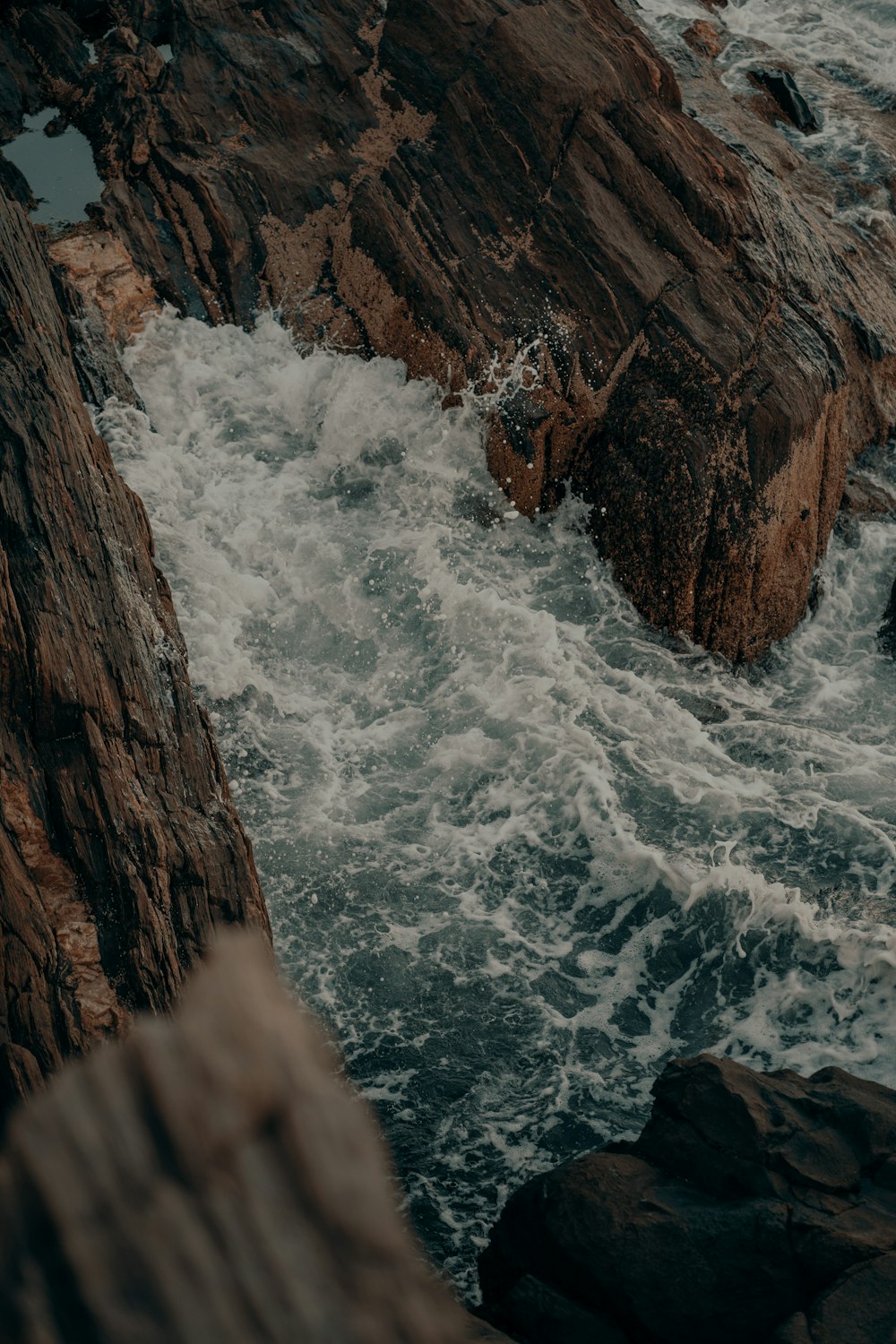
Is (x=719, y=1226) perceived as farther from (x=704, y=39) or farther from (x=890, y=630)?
(x=704, y=39)

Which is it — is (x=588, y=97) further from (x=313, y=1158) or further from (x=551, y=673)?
(x=313, y=1158)

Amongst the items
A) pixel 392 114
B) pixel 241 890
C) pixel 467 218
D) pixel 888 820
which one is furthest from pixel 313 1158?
pixel 392 114

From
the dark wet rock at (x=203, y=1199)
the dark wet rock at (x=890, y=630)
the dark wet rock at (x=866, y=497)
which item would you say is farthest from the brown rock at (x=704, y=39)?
the dark wet rock at (x=203, y=1199)

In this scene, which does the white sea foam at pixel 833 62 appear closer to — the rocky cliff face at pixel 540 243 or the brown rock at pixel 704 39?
the brown rock at pixel 704 39

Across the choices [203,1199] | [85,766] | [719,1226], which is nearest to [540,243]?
[85,766]

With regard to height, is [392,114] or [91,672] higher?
[392,114]

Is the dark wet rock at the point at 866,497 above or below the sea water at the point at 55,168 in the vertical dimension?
above

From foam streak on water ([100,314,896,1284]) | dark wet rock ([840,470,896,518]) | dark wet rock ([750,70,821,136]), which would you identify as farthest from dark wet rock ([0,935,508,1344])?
dark wet rock ([750,70,821,136])
